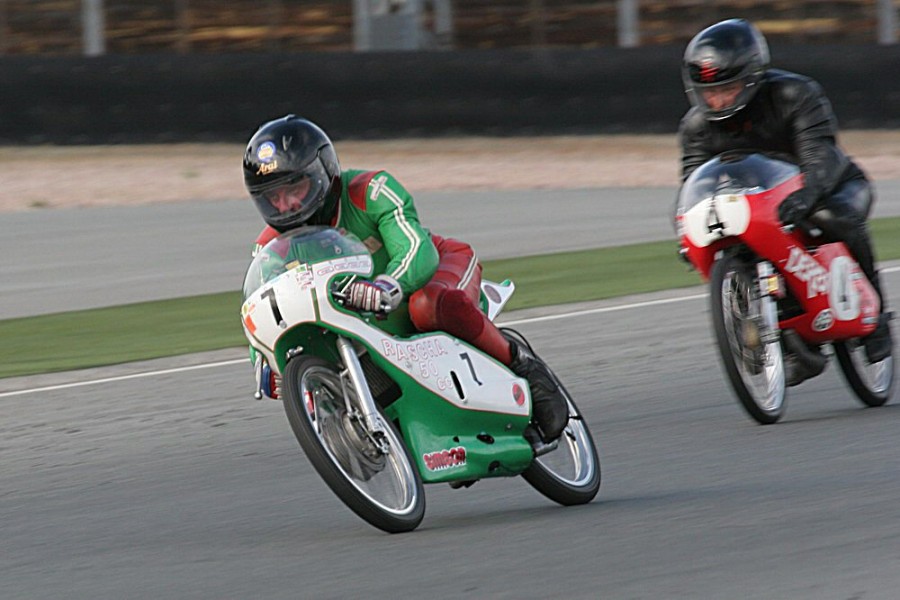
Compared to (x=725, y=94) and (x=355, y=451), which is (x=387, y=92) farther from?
(x=355, y=451)

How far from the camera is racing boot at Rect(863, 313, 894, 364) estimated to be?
793 cm

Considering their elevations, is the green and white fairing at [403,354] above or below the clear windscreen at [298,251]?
below

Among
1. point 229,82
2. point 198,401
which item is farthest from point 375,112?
point 198,401

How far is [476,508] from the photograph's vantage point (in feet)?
20.5

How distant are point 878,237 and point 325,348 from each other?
10929mm

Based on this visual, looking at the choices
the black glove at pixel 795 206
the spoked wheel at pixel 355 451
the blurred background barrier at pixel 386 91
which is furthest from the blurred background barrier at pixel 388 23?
the spoked wheel at pixel 355 451

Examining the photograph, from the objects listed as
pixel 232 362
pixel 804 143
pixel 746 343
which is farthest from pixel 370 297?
pixel 232 362

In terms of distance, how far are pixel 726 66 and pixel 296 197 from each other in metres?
2.54

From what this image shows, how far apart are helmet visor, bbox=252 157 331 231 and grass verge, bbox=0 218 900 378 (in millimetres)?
5006

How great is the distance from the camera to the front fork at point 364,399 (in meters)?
5.48

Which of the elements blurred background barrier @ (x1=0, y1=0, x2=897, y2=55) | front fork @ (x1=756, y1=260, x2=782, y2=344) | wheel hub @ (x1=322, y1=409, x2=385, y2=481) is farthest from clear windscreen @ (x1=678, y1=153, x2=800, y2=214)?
blurred background barrier @ (x1=0, y1=0, x2=897, y2=55)

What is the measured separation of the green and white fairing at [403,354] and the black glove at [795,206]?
1.89 metres

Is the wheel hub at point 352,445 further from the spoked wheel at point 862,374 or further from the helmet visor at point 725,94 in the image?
the spoked wheel at point 862,374

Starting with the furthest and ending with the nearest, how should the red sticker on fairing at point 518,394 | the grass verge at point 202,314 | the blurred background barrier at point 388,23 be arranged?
1. the blurred background barrier at point 388,23
2. the grass verge at point 202,314
3. the red sticker on fairing at point 518,394
